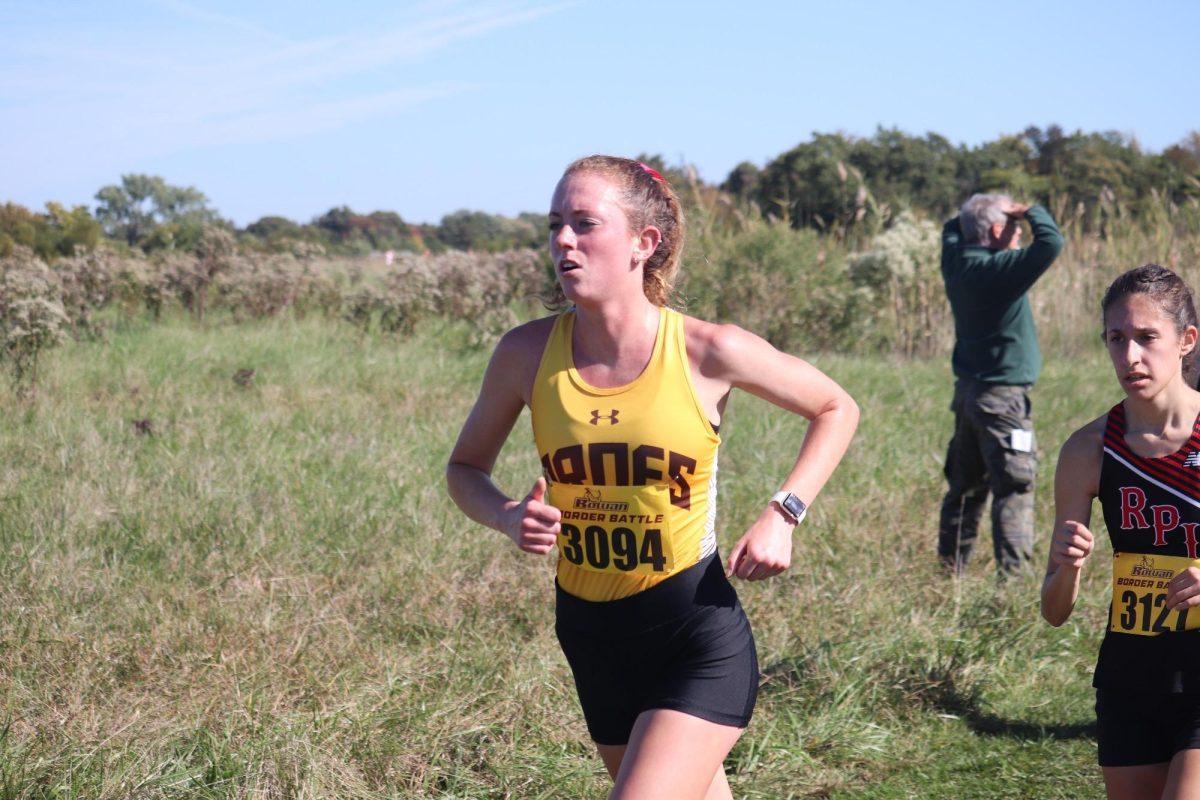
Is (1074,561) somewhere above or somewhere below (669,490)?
below

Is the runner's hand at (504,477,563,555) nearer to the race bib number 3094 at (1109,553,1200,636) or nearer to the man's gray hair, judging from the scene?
the race bib number 3094 at (1109,553,1200,636)

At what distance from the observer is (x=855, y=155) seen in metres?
26.6

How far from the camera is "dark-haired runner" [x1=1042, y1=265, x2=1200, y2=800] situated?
288 centimetres

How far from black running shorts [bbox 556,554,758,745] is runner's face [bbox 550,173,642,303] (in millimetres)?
732

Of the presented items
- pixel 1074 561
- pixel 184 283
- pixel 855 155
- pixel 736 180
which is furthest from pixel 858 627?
pixel 736 180

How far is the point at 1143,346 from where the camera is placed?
3.02m

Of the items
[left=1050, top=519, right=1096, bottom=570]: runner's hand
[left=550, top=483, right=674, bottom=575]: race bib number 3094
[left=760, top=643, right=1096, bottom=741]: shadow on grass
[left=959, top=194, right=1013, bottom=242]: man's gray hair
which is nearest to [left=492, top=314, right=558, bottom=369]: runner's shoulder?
[left=550, top=483, right=674, bottom=575]: race bib number 3094

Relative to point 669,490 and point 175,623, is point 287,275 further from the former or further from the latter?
point 669,490

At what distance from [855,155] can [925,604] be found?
22036mm

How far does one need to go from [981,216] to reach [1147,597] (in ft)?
12.7

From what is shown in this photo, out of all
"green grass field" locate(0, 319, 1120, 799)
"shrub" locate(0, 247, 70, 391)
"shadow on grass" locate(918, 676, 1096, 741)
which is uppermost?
"shrub" locate(0, 247, 70, 391)

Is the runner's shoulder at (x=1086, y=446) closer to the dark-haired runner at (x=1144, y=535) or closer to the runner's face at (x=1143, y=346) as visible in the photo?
the dark-haired runner at (x=1144, y=535)

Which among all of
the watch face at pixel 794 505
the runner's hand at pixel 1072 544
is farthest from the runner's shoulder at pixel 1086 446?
the watch face at pixel 794 505

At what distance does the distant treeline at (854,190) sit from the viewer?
16203mm
